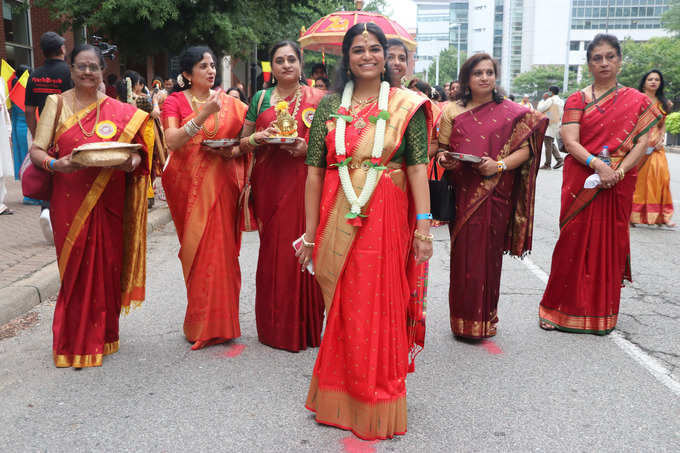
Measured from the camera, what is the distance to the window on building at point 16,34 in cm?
1319

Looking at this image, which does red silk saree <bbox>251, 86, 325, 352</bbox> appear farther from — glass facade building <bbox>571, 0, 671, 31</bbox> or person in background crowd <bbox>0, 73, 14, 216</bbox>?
glass facade building <bbox>571, 0, 671, 31</bbox>

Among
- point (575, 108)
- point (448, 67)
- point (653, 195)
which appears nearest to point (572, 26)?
point (448, 67)

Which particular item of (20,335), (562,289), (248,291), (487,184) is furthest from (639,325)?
(20,335)

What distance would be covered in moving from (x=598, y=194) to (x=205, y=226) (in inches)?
114

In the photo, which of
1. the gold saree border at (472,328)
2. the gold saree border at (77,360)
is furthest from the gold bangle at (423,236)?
the gold saree border at (77,360)

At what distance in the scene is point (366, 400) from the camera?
304 centimetres

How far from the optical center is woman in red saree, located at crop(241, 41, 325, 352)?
4.30m

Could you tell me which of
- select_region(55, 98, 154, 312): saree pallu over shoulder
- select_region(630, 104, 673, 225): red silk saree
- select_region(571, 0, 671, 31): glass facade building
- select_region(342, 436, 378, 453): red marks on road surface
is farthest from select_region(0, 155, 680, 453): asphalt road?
select_region(571, 0, 671, 31): glass facade building

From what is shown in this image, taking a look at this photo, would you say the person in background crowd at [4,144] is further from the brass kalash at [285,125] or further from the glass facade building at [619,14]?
the glass facade building at [619,14]

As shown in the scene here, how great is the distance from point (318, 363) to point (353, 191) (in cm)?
90

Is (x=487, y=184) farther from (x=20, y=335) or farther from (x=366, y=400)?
(x=20, y=335)

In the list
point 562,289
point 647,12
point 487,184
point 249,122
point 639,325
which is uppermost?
point 647,12

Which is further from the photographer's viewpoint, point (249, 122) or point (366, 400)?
point (249, 122)

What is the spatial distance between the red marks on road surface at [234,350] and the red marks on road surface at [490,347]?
1.69 meters
